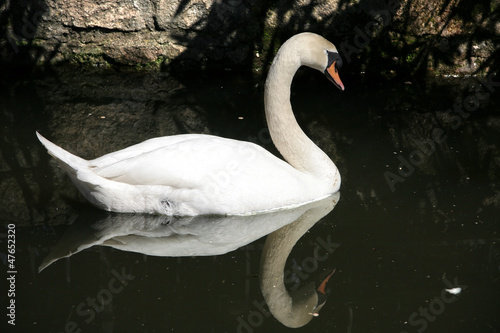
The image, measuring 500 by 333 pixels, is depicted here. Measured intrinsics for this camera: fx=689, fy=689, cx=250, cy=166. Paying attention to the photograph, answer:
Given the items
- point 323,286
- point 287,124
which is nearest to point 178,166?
point 287,124

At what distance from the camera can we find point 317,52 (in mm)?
6215

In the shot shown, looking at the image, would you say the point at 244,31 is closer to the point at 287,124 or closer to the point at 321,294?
the point at 287,124

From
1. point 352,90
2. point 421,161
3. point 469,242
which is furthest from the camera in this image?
point 352,90

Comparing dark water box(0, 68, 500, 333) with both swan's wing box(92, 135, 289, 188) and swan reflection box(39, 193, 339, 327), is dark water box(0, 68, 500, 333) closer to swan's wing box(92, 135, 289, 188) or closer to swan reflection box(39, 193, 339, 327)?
swan reflection box(39, 193, 339, 327)

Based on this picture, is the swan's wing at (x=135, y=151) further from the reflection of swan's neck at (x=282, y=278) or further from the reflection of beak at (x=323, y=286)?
the reflection of beak at (x=323, y=286)

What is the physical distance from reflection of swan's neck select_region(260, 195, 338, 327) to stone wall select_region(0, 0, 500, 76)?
4.12 m

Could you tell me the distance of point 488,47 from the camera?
9.61 m

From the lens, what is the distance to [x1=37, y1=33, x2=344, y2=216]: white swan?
575cm

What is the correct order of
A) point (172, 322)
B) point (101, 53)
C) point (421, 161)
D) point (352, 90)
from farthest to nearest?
point (101, 53)
point (352, 90)
point (421, 161)
point (172, 322)

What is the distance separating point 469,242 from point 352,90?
3.91m

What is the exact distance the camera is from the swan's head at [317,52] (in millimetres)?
6133

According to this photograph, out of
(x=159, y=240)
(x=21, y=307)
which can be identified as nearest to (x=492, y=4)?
(x=159, y=240)

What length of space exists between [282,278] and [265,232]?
0.66 metres

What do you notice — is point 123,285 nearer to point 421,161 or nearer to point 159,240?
point 159,240
